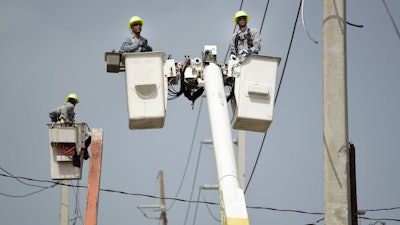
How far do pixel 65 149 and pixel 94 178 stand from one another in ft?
2.67

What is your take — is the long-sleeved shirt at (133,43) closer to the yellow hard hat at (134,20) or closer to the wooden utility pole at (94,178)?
the yellow hard hat at (134,20)

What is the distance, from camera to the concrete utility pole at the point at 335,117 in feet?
33.8

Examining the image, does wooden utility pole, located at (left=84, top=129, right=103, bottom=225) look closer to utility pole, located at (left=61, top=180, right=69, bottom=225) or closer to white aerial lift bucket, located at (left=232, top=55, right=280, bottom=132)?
white aerial lift bucket, located at (left=232, top=55, right=280, bottom=132)

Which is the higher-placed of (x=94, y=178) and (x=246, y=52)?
(x=246, y=52)

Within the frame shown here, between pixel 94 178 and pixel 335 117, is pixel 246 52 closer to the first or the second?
pixel 335 117

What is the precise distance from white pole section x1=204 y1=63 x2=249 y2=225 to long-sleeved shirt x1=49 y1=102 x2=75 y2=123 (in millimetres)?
5455

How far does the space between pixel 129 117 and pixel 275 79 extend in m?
2.33

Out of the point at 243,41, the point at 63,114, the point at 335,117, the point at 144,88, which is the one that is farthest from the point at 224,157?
the point at 63,114

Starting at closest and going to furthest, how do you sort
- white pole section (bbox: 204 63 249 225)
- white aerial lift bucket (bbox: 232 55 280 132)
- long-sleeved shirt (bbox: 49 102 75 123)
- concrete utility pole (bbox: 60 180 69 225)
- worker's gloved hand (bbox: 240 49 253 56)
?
A: 1. white pole section (bbox: 204 63 249 225)
2. white aerial lift bucket (bbox: 232 55 280 132)
3. worker's gloved hand (bbox: 240 49 253 56)
4. long-sleeved shirt (bbox: 49 102 75 123)
5. concrete utility pole (bbox: 60 180 69 225)

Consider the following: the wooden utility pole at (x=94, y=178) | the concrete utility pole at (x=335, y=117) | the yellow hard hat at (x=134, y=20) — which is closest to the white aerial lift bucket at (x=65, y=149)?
the wooden utility pole at (x=94, y=178)

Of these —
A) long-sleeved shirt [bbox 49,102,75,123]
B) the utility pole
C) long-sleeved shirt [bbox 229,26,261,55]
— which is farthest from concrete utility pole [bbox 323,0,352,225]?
the utility pole

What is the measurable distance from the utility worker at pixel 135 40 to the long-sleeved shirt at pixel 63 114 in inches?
132

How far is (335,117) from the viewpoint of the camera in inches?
415

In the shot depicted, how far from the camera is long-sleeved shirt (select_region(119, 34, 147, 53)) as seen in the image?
13.6m
